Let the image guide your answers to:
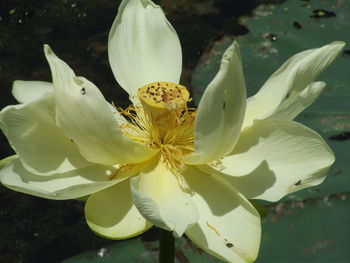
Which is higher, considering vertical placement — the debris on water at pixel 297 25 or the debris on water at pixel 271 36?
the debris on water at pixel 297 25

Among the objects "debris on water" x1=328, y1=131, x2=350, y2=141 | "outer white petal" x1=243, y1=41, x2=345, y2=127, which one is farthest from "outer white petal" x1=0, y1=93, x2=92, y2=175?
"debris on water" x1=328, y1=131, x2=350, y2=141

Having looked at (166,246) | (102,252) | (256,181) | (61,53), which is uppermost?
(256,181)

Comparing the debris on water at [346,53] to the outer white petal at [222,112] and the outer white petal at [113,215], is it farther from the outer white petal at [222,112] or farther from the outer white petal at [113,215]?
the outer white petal at [113,215]

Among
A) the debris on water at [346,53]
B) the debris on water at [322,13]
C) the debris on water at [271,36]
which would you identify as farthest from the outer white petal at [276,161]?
the debris on water at [322,13]

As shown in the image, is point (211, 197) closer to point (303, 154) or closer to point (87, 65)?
point (303, 154)

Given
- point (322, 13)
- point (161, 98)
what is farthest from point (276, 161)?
point (322, 13)

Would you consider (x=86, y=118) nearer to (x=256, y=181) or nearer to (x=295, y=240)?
(x=256, y=181)

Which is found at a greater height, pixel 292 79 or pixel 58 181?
pixel 292 79
